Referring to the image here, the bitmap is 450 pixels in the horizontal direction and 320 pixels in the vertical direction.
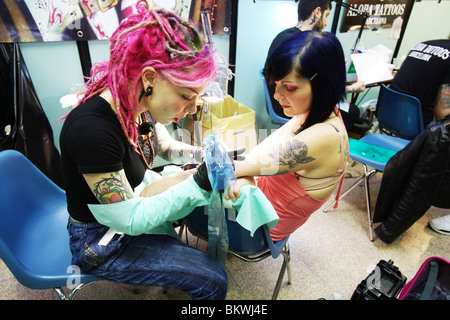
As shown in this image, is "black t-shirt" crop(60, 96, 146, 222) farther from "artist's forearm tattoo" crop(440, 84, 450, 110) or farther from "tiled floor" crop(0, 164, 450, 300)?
"artist's forearm tattoo" crop(440, 84, 450, 110)

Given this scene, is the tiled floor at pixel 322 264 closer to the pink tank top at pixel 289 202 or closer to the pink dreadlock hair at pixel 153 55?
the pink tank top at pixel 289 202

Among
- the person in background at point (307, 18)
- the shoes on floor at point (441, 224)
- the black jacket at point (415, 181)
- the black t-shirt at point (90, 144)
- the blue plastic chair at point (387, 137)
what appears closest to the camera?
the black t-shirt at point (90, 144)

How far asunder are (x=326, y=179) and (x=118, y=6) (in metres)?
1.77

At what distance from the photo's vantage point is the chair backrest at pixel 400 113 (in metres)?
1.84

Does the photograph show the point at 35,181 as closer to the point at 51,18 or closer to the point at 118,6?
the point at 51,18

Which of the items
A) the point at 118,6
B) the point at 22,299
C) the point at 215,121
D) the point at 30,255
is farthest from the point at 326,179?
the point at 118,6

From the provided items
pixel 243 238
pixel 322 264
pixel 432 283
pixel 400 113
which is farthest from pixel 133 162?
pixel 400 113

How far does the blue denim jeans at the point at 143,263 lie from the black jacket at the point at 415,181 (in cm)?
123

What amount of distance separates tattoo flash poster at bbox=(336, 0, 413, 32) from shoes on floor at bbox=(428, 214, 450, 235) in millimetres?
2078

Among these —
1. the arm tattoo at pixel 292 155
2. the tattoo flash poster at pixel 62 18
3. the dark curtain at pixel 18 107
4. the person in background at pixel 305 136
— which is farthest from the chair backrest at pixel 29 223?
the tattoo flash poster at pixel 62 18

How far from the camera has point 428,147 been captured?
55.0 inches

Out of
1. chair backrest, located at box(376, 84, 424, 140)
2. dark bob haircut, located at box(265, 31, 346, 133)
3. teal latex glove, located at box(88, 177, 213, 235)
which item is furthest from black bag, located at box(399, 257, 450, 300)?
chair backrest, located at box(376, 84, 424, 140)

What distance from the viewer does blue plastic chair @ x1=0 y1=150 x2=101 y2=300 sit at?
2.93 ft

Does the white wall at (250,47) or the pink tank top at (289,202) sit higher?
the white wall at (250,47)
